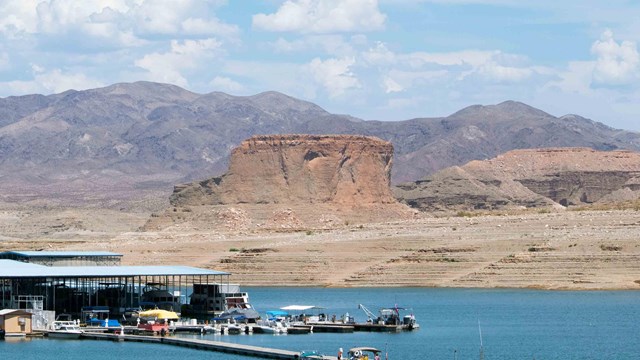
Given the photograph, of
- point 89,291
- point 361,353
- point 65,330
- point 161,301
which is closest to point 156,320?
point 65,330

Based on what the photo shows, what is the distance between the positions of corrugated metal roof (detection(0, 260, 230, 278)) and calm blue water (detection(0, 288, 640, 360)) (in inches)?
234

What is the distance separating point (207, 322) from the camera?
9488 cm

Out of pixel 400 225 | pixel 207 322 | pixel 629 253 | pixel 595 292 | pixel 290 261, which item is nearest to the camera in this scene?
pixel 207 322

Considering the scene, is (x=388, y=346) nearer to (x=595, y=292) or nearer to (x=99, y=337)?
(x=99, y=337)

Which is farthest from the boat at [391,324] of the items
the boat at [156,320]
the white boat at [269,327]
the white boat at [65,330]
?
the white boat at [65,330]

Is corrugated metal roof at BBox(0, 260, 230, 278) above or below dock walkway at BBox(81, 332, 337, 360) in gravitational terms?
above

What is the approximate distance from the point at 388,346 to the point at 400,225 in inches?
3446

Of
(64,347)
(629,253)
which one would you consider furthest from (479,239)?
(64,347)

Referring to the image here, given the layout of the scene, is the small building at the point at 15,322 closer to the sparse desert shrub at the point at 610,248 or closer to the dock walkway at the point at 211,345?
the dock walkway at the point at 211,345

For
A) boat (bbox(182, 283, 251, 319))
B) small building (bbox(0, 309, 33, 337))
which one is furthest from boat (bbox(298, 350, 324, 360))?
boat (bbox(182, 283, 251, 319))

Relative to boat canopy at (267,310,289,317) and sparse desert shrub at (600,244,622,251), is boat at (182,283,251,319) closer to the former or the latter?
boat canopy at (267,310,289,317)

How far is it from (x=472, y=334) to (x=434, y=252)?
5519cm

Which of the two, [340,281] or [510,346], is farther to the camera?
[340,281]

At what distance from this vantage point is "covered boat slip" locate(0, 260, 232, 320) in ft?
299
